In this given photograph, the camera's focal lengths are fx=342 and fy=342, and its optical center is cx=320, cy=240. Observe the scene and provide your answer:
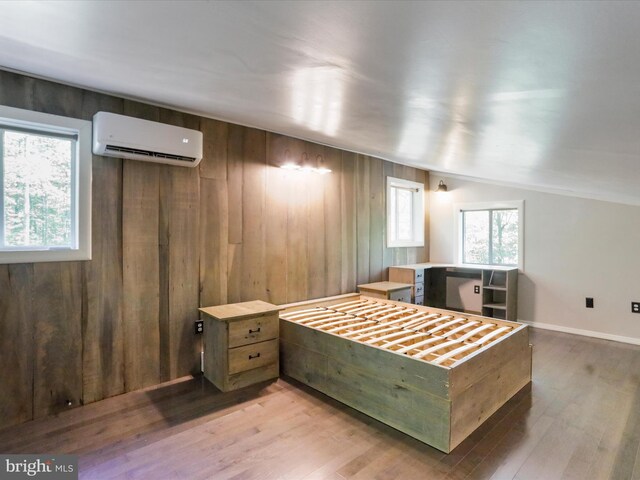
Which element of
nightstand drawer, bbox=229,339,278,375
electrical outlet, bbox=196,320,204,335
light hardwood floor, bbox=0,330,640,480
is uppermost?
electrical outlet, bbox=196,320,204,335

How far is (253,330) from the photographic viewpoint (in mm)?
2982

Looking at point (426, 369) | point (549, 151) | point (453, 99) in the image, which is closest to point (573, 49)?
point (453, 99)

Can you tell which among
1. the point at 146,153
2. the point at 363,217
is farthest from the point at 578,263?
the point at 146,153

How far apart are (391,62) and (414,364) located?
176 cm

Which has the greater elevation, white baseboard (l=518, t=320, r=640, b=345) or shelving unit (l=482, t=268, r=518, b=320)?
shelving unit (l=482, t=268, r=518, b=320)

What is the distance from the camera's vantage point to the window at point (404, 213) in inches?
208

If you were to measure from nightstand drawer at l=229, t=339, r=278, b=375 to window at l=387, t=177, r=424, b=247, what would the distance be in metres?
2.71

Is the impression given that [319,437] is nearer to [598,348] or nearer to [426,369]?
[426,369]

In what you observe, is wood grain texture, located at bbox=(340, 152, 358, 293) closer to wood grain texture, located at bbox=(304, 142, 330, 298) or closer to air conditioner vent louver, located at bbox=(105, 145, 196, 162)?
wood grain texture, located at bbox=(304, 142, 330, 298)

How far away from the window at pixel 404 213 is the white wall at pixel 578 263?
1021 mm

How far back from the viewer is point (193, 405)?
2.62m

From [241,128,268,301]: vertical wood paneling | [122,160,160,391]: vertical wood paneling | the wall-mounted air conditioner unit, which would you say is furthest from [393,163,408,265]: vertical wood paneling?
[122,160,160,391]: vertical wood paneling

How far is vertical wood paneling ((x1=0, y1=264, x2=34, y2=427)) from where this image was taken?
2.30 m

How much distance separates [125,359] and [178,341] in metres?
0.43
